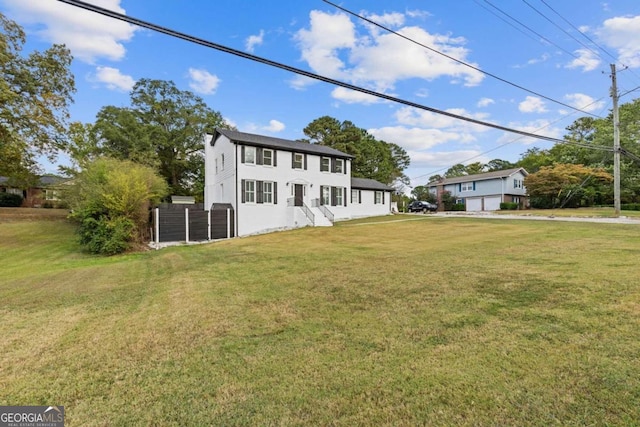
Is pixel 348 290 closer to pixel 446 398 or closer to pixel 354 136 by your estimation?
pixel 446 398

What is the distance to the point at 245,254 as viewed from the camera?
11523mm

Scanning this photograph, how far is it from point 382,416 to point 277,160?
19622mm

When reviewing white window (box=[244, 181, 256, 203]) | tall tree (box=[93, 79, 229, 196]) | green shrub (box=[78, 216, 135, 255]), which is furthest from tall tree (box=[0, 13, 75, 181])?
white window (box=[244, 181, 256, 203])

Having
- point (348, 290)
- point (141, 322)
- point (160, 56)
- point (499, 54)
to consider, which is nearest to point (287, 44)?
point (160, 56)

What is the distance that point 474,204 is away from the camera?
40469mm

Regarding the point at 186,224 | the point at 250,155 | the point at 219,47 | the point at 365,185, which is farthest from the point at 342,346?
the point at 365,185

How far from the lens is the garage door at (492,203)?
3746 cm

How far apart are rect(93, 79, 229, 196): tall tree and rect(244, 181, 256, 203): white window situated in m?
12.6

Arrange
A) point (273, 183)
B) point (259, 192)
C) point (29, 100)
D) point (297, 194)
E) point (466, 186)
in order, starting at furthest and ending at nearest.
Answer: point (466, 186) → point (297, 194) → point (273, 183) → point (259, 192) → point (29, 100)

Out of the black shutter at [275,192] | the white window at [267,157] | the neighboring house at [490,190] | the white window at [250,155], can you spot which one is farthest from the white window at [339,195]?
the neighboring house at [490,190]

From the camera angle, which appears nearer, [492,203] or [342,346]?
[342,346]

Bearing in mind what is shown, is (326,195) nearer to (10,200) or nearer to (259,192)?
(259,192)

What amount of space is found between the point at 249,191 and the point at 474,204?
32.4 m

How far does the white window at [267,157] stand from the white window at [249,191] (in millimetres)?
1710
